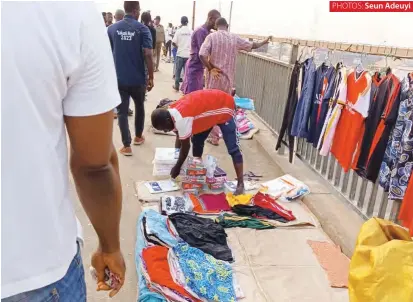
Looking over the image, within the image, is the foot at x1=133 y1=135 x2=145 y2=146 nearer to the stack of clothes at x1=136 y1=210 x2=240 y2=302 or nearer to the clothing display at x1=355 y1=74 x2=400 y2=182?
the stack of clothes at x1=136 y1=210 x2=240 y2=302

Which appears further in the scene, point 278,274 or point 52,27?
point 278,274

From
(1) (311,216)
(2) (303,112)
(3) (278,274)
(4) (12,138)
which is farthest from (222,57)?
(4) (12,138)

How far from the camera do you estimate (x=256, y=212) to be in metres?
3.98

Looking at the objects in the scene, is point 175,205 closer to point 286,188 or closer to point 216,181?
point 216,181

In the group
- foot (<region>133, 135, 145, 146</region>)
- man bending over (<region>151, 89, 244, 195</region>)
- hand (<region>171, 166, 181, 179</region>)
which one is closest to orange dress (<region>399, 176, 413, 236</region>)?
man bending over (<region>151, 89, 244, 195</region>)

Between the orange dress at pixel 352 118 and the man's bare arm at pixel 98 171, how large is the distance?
8.87 feet

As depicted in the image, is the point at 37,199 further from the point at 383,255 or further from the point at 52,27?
the point at 383,255

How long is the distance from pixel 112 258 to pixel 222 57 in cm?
444

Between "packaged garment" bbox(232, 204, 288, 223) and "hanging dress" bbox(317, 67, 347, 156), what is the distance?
0.81m

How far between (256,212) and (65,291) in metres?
3.02

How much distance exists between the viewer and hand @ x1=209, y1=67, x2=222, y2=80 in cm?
549

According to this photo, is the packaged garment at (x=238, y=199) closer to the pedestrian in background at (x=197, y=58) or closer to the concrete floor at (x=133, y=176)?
the concrete floor at (x=133, y=176)

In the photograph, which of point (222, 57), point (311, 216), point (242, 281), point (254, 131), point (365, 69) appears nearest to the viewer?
point (242, 281)

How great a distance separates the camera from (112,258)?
4.45 ft
